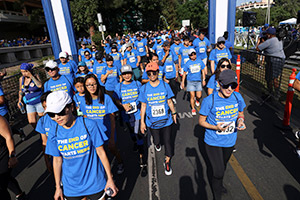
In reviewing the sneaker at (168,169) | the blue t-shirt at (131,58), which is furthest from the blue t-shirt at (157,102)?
the blue t-shirt at (131,58)

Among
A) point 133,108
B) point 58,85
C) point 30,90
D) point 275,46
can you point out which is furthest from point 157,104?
point 275,46

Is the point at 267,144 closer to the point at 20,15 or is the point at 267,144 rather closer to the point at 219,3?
the point at 219,3

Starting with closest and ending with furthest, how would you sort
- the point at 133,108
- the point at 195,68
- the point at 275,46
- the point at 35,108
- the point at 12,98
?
the point at 133,108
the point at 35,108
the point at 195,68
the point at 275,46
the point at 12,98

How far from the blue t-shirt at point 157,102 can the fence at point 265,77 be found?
4649 millimetres

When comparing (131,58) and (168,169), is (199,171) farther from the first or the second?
(131,58)

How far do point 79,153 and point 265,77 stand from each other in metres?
7.35

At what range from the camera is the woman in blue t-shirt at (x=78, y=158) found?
2426 millimetres

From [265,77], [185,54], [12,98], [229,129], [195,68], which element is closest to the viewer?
[229,129]

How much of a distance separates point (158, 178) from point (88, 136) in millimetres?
2207

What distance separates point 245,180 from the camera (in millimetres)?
3785

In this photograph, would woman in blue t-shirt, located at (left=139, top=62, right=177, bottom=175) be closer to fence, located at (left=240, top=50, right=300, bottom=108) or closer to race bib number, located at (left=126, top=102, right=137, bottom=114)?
race bib number, located at (left=126, top=102, right=137, bottom=114)

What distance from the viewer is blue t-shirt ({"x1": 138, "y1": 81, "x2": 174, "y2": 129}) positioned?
3947 mm

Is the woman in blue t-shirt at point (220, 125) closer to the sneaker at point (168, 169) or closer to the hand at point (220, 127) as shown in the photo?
the hand at point (220, 127)

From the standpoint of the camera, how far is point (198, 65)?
6.62 meters
